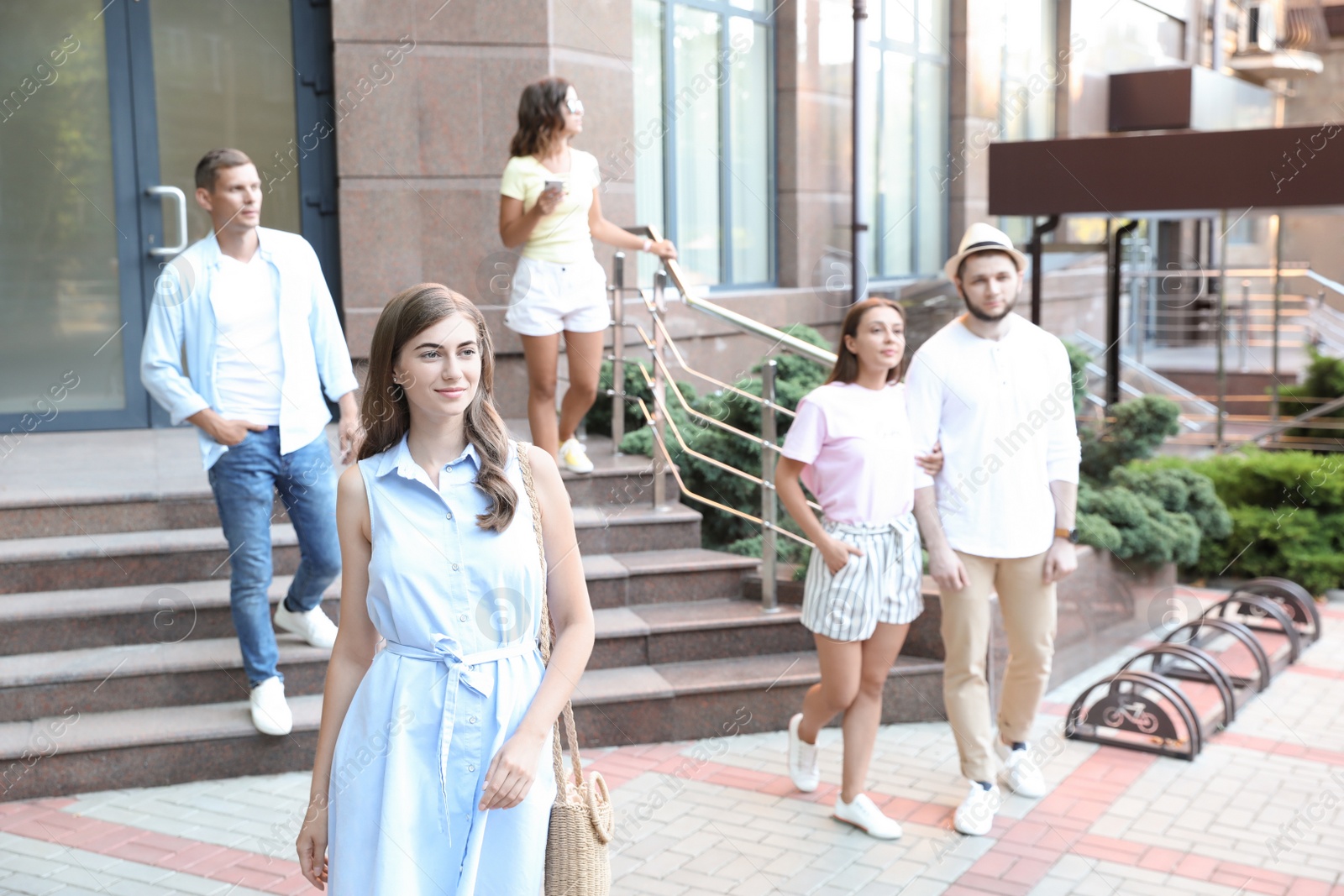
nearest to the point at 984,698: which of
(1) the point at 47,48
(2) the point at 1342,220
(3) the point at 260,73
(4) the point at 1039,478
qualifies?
(4) the point at 1039,478

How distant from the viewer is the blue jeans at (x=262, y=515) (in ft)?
16.5

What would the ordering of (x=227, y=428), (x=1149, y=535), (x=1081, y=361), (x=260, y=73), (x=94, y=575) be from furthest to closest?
1. (x=1081, y=361)
2. (x=260, y=73)
3. (x=1149, y=535)
4. (x=94, y=575)
5. (x=227, y=428)

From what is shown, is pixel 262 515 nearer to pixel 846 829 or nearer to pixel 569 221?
pixel 569 221

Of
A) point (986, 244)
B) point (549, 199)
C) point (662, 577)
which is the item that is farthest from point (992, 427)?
point (549, 199)

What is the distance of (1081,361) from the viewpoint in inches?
375

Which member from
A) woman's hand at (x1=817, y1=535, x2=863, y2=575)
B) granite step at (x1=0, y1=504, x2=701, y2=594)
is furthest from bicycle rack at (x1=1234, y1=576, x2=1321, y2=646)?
granite step at (x1=0, y1=504, x2=701, y2=594)

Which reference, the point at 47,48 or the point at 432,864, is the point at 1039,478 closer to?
the point at 432,864

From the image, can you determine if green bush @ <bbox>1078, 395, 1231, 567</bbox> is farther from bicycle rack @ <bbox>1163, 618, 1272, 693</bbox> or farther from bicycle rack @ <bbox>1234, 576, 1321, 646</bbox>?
bicycle rack @ <bbox>1163, 618, 1272, 693</bbox>

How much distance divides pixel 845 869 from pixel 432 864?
2432mm

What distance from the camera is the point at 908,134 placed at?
46.3 ft

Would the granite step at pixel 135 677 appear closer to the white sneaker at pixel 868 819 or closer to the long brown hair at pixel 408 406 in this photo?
the white sneaker at pixel 868 819

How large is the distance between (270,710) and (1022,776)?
3.01 m

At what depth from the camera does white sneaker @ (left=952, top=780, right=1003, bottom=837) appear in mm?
4891

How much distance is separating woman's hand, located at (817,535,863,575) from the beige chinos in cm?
45
